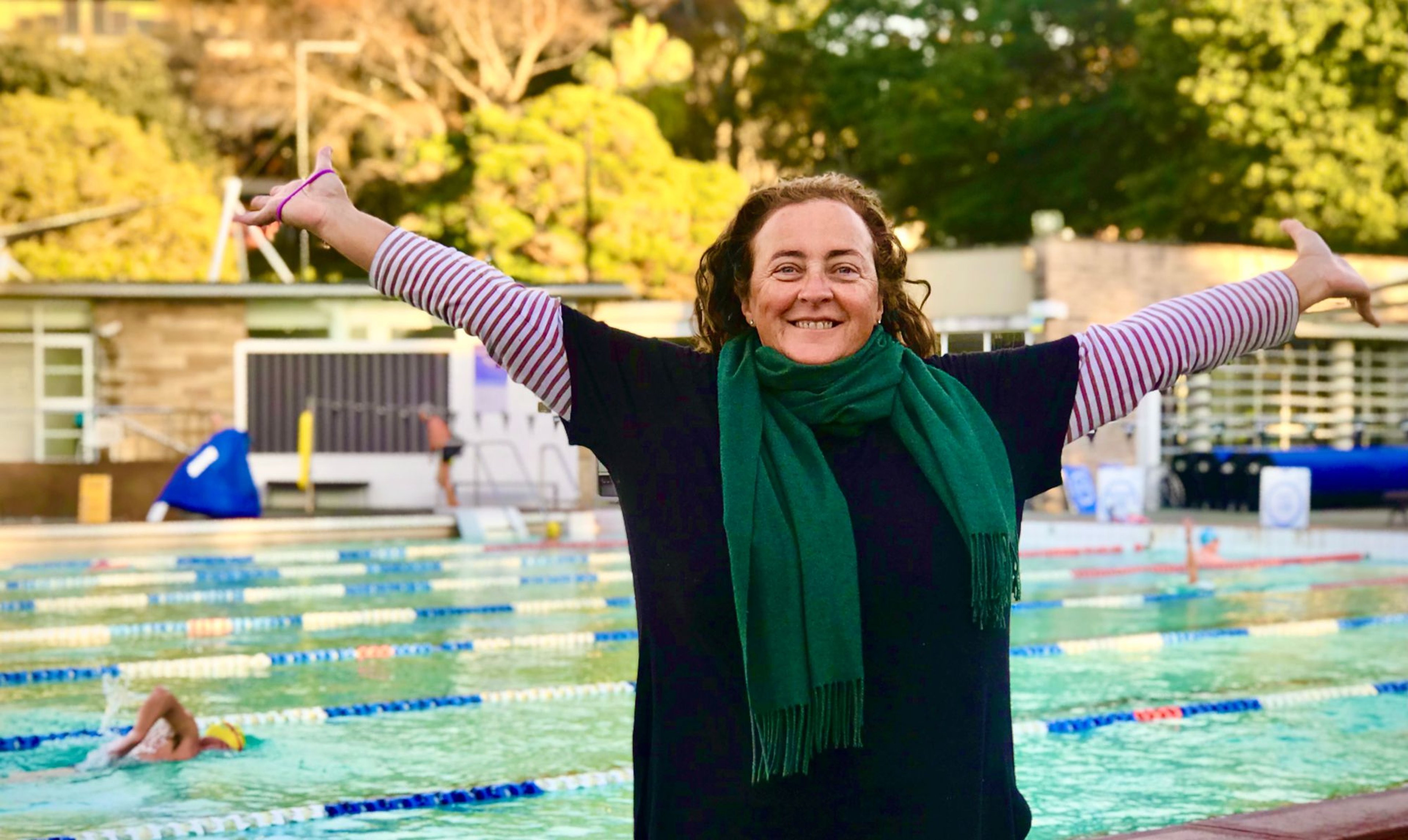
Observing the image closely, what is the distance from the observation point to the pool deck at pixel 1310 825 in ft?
13.0

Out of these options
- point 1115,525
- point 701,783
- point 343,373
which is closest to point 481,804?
point 701,783

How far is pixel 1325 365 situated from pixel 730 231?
2618 centimetres

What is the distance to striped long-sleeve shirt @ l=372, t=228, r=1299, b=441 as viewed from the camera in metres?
2.55

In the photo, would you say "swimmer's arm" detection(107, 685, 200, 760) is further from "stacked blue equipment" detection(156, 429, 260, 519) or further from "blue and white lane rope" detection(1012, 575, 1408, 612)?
"stacked blue equipment" detection(156, 429, 260, 519)

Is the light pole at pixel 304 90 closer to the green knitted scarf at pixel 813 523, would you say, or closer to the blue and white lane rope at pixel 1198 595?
the blue and white lane rope at pixel 1198 595

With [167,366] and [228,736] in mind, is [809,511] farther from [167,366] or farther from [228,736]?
[167,366]

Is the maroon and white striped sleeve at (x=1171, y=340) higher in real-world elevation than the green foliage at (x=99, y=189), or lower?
lower

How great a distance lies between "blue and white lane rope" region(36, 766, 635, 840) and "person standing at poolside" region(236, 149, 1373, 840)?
125 inches

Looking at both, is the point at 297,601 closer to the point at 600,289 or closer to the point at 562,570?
the point at 562,570

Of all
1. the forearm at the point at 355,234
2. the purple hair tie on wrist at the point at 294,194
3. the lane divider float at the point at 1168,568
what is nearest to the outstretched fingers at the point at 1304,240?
the forearm at the point at 355,234

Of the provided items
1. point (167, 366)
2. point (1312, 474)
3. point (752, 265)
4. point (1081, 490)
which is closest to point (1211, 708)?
point (752, 265)

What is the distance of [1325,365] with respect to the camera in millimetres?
26938

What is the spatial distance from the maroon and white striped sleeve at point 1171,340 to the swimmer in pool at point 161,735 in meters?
4.82

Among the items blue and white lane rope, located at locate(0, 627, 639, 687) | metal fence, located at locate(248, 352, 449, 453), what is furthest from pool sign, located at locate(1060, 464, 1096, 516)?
blue and white lane rope, located at locate(0, 627, 639, 687)
